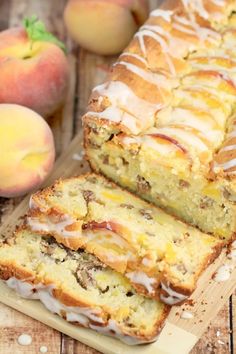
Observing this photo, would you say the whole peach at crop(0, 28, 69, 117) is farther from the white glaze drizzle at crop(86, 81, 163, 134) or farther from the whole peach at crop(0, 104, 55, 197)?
the white glaze drizzle at crop(86, 81, 163, 134)

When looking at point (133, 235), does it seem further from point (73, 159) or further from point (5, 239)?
point (73, 159)

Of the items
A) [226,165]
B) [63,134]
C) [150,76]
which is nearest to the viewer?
[226,165]

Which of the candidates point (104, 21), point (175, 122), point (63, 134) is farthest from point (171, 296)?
point (104, 21)

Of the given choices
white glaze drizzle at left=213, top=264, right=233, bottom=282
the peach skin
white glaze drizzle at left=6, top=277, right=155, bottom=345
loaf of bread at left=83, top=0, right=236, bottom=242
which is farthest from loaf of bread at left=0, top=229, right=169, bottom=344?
the peach skin

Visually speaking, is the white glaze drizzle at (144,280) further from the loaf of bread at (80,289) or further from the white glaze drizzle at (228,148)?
the white glaze drizzle at (228,148)

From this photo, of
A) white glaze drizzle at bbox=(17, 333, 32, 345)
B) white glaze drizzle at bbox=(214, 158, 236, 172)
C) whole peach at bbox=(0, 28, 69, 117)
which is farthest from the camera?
whole peach at bbox=(0, 28, 69, 117)

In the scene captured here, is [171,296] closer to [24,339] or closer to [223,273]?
[223,273]
